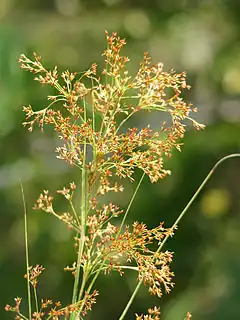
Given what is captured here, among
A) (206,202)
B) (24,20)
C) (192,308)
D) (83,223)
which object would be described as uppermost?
(24,20)

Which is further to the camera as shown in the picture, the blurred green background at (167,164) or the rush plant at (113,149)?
the blurred green background at (167,164)

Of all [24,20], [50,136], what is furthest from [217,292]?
[24,20]

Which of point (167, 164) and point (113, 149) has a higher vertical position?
point (113, 149)

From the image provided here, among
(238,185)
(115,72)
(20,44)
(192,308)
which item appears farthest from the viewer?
(238,185)

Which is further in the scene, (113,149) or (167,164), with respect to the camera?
(167,164)

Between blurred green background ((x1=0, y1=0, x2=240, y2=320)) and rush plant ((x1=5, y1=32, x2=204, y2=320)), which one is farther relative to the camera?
blurred green background ((x1=0, y1=0, x2=240, y2=320))

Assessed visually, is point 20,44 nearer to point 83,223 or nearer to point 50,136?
point 50,136

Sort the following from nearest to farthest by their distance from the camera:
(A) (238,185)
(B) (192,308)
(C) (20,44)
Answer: (B) (192,308)
(C) (20,44)
(A) (238,185)

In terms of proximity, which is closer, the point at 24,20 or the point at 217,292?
the point at 217,292
